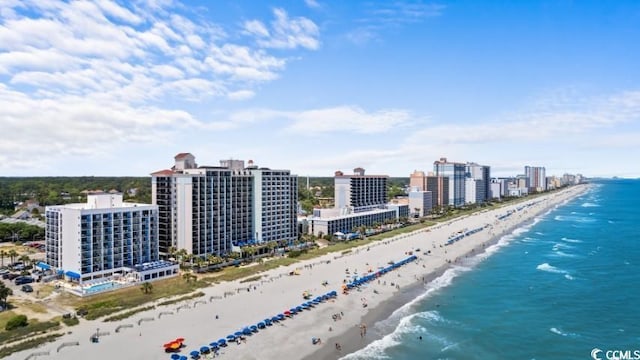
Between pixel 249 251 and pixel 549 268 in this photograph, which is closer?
pixel 549 268

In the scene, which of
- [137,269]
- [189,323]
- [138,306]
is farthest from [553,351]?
[137,269]

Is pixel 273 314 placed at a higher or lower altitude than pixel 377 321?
higher

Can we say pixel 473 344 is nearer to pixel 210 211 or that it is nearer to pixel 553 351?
pixel 553 351

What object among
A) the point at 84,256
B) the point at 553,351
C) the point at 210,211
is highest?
the point at 210,211

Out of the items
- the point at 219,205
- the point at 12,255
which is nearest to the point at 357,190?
the point at 219,205

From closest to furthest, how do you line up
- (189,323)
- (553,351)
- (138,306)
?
(553,351) < (189,323) < (138,306)

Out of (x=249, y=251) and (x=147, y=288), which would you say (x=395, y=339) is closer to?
(x=147, y=288)
